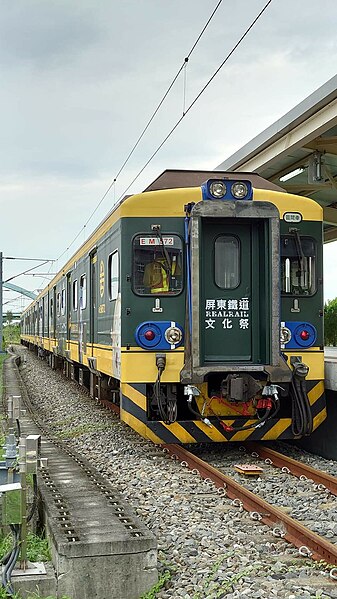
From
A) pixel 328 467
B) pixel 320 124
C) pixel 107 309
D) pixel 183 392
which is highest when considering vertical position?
pixel 320 124

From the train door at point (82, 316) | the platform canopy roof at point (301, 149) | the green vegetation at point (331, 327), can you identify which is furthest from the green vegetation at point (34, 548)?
the green vegetation at point (331, 327)

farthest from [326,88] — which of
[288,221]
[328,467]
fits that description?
[328,467]

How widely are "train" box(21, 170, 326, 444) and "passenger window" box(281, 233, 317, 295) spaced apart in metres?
0.01

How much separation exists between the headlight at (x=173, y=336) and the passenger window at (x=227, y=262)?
0.73 metres

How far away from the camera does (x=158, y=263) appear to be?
A: 8.73 meters

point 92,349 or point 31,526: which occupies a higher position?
point 92,349

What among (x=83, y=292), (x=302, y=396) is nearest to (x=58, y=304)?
(x=83, y=292)

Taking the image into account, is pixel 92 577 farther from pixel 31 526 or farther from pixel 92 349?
pixel 92 349

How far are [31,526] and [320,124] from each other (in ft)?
22.0

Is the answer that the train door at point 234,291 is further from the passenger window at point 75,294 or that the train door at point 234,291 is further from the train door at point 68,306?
the train door at point 68,306

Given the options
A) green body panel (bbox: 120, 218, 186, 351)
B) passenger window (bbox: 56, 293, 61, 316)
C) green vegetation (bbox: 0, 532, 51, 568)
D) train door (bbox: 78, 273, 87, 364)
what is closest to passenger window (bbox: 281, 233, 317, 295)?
green body panel (bbox: 120, 218, 186, 351)

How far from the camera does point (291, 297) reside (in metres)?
8.95

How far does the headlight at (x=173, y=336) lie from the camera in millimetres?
8555

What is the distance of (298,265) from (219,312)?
1069 millimetres
